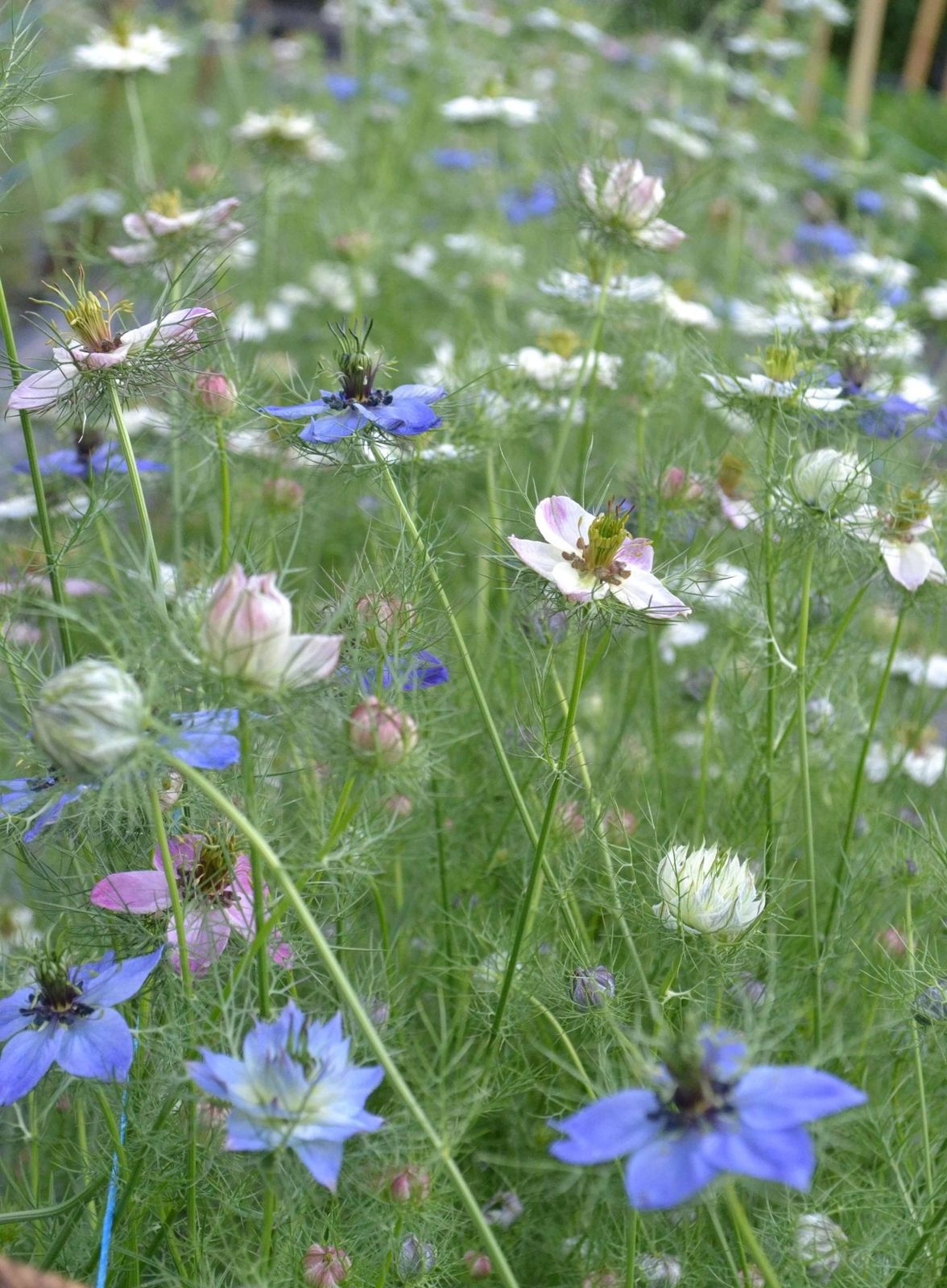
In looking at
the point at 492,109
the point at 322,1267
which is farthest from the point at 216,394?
the point at 492,109

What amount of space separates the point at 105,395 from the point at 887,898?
38.5 inches

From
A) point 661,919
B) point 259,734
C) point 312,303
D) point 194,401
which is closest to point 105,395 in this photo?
point 194,401

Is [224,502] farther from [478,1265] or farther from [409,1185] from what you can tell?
[478,1265]

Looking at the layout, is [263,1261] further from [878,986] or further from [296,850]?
[878,986]

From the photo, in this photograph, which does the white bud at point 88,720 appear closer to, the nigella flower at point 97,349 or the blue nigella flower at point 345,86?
the nigella flower at point 97,349

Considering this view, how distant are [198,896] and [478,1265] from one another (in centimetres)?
41

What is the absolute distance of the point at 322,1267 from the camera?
0.84 meters

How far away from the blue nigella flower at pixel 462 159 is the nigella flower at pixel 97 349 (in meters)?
2.56

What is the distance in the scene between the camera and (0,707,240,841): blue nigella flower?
70 cm

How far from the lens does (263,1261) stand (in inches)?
29.6

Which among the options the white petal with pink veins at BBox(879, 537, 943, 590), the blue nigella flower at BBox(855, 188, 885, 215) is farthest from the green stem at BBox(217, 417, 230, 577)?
the blue nigella flower at BBox(855, 188, 885, 215)

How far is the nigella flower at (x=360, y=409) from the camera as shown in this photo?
0.94 m

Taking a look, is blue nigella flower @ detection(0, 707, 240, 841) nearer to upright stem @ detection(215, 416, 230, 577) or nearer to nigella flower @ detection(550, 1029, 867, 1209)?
upright stem @ detection(215, 416, 230, 577)

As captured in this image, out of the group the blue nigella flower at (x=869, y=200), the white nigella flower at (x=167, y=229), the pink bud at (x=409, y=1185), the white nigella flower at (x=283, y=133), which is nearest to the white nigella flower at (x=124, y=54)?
the white nigella flower at (x=283, y=133)
